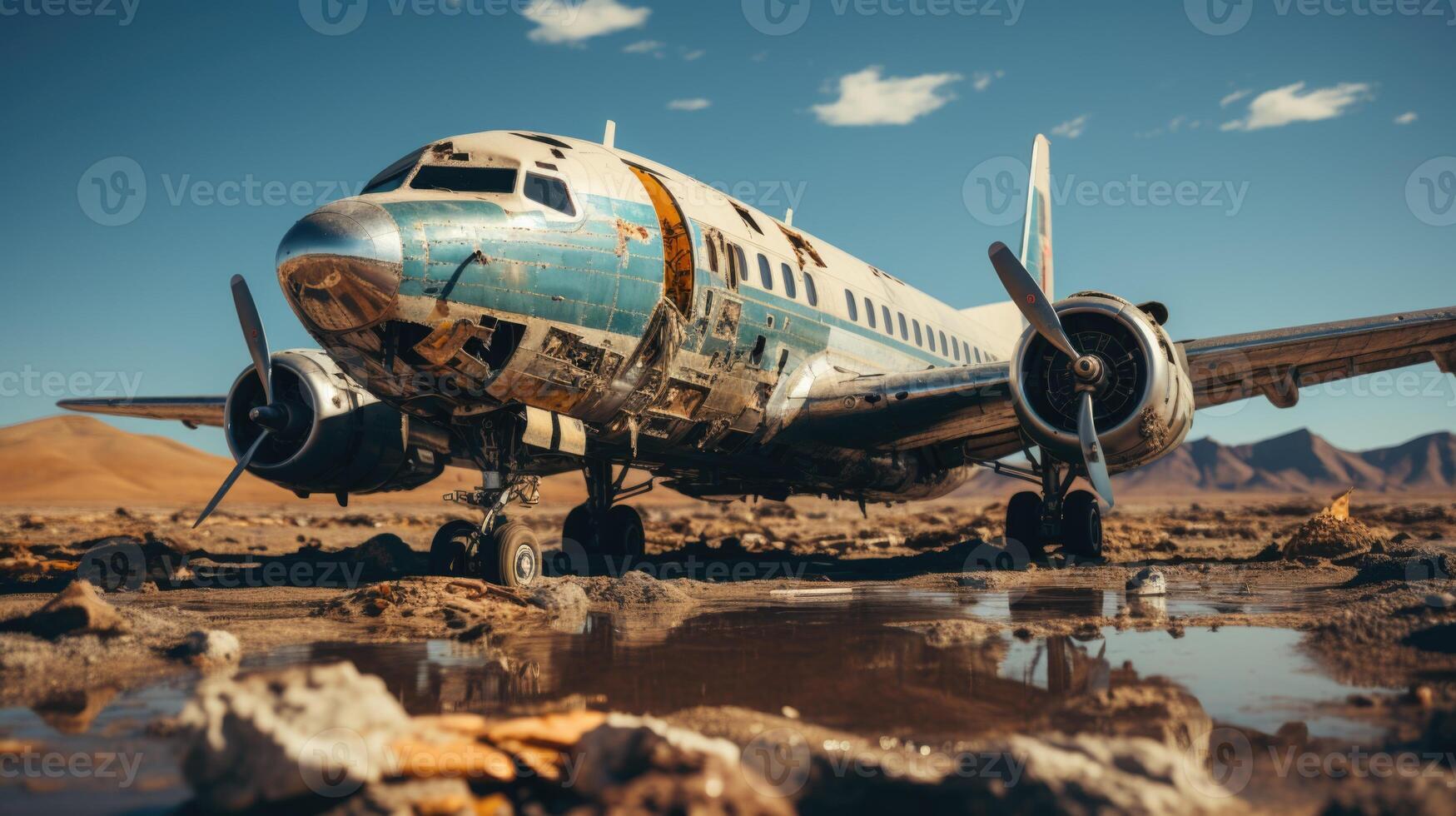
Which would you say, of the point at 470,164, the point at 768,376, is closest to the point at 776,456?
→ the point at 768,376

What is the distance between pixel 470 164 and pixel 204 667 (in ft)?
19.2

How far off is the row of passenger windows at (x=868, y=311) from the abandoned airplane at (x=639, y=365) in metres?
0.06

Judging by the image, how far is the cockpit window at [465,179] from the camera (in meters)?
10.0

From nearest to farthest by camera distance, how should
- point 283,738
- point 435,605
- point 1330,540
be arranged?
point 283,738 → point 435,605 → point 1330,540

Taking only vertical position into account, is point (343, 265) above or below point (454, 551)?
above

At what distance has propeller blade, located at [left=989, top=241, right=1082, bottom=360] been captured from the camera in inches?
468

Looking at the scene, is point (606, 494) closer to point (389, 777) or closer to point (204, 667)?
point (204, 667)

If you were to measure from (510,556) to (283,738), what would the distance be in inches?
271

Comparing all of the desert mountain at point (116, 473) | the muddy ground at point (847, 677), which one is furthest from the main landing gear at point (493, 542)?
the desert mountain at point (116, 473)

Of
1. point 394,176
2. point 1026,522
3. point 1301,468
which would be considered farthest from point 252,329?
point 1301,468

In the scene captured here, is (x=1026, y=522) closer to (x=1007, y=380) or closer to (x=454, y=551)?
(x=1007, y=380)

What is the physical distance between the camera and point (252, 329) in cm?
1210

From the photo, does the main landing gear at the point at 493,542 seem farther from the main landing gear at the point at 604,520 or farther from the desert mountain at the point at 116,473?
the desert mountain at the point at 116,473

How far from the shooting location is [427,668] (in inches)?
237
